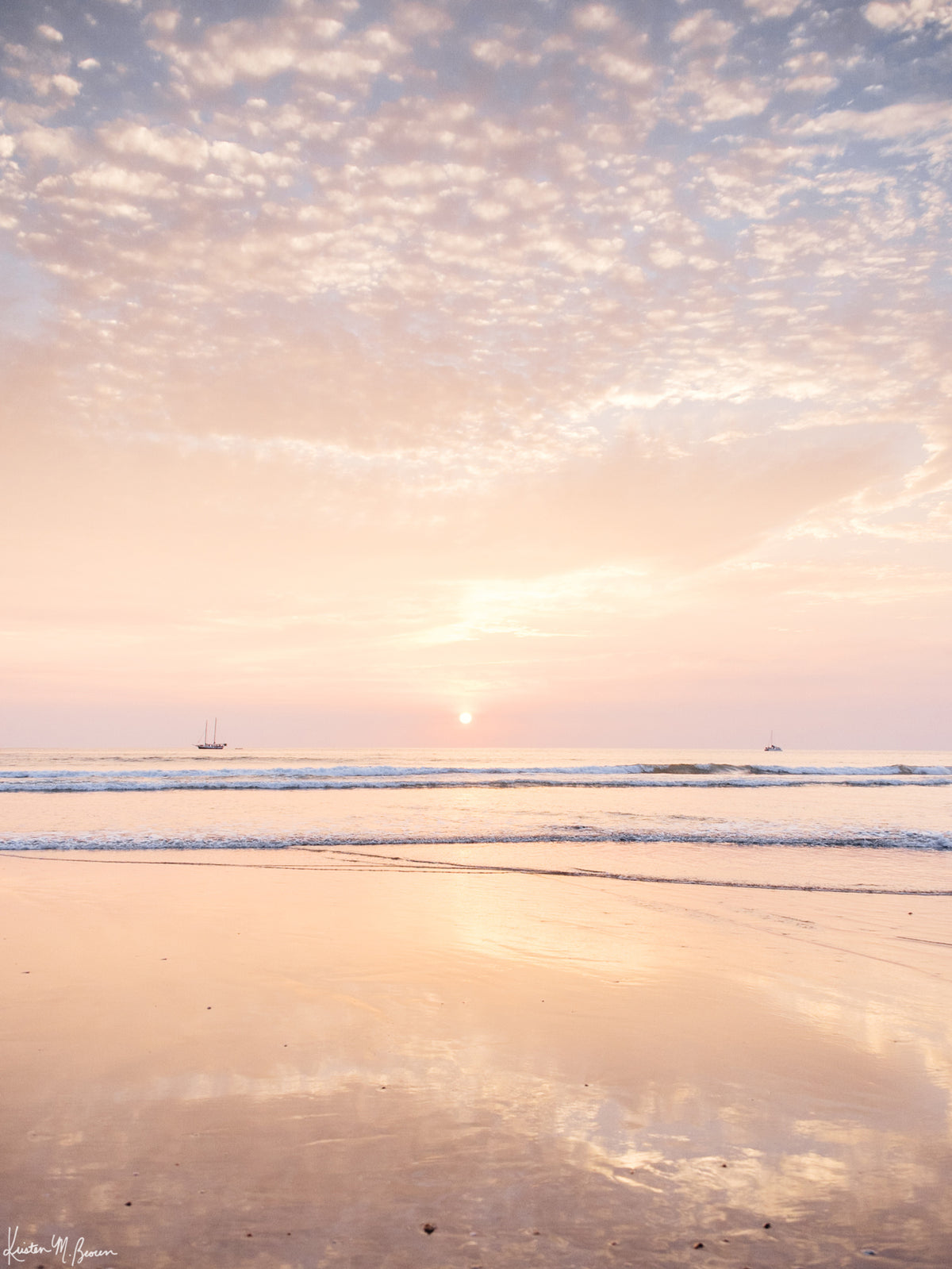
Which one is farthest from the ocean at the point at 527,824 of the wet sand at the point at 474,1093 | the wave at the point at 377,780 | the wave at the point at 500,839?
the wet sand at the point at 474,1093

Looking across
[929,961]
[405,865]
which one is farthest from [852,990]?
[405,865]

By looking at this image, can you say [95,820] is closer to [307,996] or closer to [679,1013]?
[307,996]

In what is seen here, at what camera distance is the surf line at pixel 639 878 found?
11961 mm

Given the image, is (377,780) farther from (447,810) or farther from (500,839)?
(500,839)

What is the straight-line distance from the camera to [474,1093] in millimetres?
4629

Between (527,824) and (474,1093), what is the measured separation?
16.9 meters

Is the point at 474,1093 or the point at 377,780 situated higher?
the point at 474,1093

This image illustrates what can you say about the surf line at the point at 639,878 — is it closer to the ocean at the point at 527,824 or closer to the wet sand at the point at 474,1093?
the ocean at the point at 527,824

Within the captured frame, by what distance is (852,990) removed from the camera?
6.83 m

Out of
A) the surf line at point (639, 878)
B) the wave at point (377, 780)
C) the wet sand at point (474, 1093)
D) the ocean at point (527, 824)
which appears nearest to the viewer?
the wet sand at point (474, 1093)

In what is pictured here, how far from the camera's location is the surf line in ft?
39.2

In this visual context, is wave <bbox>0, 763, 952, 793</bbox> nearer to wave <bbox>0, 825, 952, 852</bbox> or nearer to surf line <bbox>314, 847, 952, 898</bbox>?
wave <bbox>0, 825, 952, 852</bbox>

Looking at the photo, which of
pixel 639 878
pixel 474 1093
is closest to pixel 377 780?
pixel 639 878

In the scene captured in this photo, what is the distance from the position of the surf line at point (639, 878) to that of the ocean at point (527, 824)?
0.29 ft
